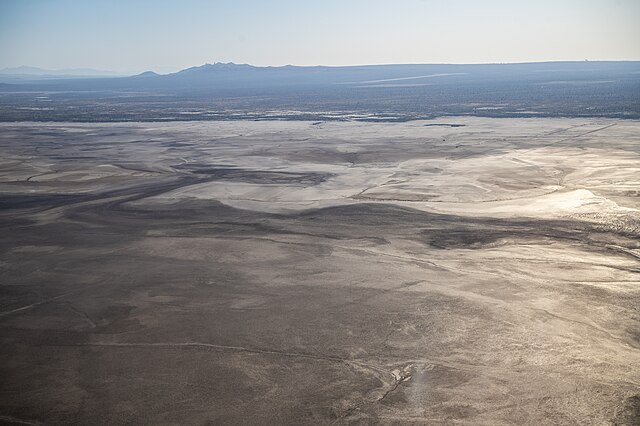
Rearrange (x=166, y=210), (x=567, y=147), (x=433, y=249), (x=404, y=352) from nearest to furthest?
(x=404, y=352), (x=433, y=249), (x=166, y=210), (x=567, y=147)

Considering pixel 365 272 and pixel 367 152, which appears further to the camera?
pixel 367 152

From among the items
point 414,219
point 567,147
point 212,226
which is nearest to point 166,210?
point 212,226

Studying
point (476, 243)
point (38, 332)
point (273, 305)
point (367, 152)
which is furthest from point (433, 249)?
point (367, 152)

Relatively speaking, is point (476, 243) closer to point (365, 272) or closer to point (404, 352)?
point (365, 272)

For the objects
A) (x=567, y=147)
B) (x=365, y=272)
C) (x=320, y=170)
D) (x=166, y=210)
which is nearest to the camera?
(x=365, y=272)

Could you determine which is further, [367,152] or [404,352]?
[367,152]

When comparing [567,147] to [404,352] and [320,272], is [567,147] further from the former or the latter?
[404,352]
